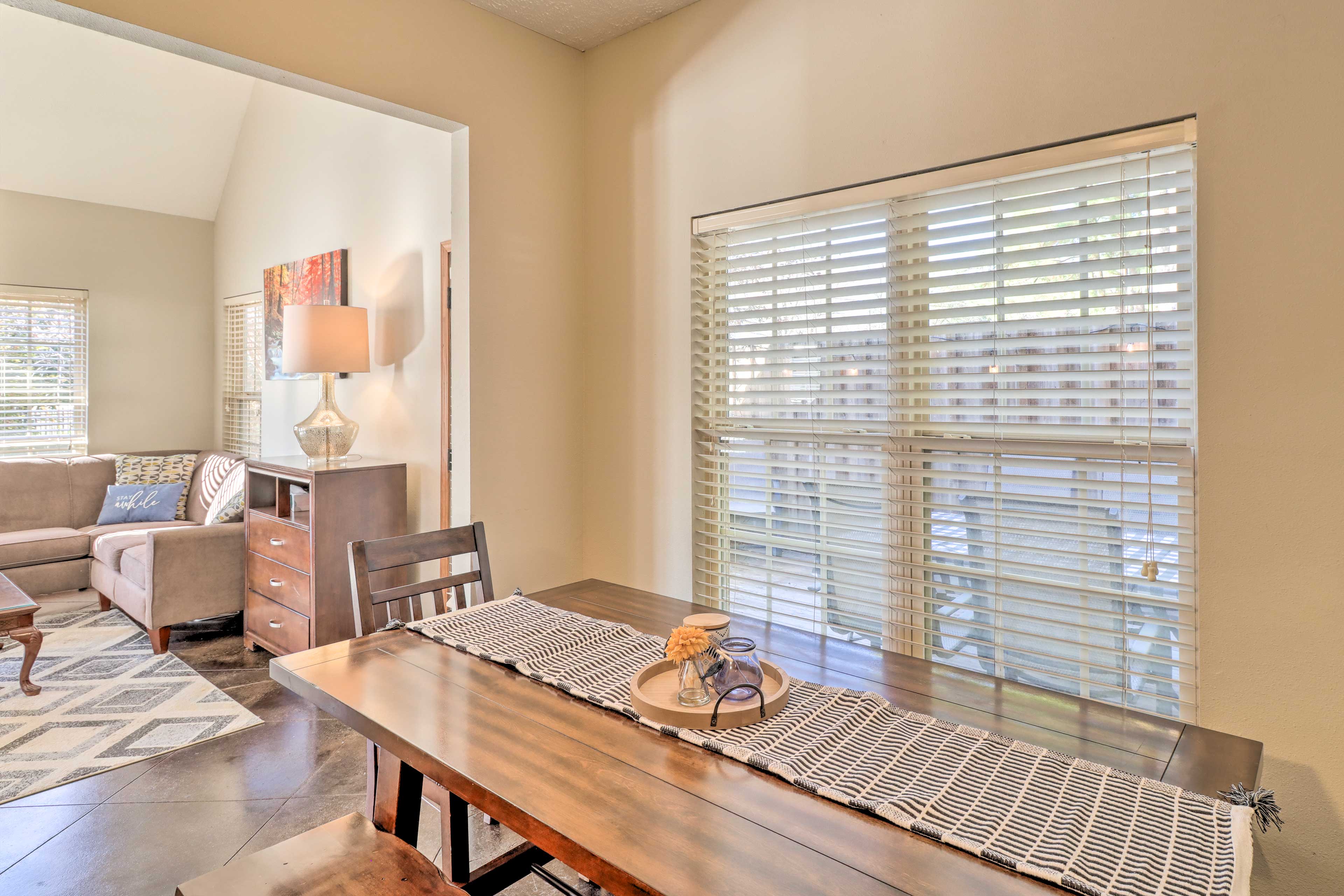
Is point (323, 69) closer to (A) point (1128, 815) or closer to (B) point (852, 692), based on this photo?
(B) point (852, 692)

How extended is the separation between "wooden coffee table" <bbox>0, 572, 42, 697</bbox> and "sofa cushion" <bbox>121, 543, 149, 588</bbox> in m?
0.53

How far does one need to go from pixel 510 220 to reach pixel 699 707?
205 centimetres

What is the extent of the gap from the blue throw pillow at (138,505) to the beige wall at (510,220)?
3509mm

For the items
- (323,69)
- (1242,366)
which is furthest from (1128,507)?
(323,69)

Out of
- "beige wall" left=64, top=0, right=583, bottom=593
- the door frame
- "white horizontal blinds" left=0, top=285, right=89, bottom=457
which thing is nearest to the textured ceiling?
"beige wall" left=64, top=0, right=583, bottom=593

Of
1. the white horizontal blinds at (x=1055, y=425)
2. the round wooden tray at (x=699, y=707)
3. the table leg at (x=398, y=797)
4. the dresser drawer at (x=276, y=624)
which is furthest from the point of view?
the dresser drawer at (x=276, y=624)

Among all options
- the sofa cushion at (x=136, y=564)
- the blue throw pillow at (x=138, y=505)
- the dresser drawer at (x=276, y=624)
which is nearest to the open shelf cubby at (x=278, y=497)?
the dresser drawer at (x=276, y=624)

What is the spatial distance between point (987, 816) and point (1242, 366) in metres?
1.26

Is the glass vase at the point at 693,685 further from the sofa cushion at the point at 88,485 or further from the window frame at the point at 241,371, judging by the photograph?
the sofa cushion at the point at 88,485

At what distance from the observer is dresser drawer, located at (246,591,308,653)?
348 cm

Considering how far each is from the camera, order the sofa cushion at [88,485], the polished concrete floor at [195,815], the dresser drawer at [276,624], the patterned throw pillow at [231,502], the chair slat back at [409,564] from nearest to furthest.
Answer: the chair slat back at [409,564], the polished concrete floor at [195,815], the dresser drawer at [276,624], the patterned throw pillow at [231,502], the sofa cushion at [88,485]

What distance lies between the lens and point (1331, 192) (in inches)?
60.8

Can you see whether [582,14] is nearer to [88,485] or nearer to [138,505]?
[138,505]

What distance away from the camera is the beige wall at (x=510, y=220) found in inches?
93.4
